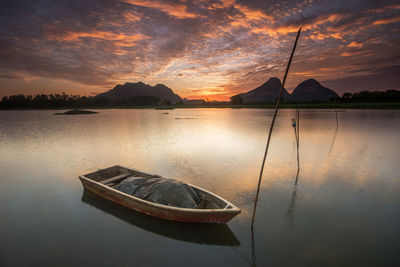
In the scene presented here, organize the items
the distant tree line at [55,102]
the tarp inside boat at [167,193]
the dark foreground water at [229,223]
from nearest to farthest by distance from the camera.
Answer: the dark foreground water at [229,223]
the tarp inside boat at [167,193]
the distant tree line at [55,102]

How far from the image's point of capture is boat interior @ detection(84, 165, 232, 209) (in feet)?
18.5

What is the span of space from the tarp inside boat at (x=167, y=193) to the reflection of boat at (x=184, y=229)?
0.68 meters

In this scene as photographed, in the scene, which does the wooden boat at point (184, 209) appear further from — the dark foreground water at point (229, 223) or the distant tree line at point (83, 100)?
the distant tree line at point (83, 100)

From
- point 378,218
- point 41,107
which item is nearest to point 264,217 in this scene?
point 378,218

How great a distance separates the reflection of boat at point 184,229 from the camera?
515cm

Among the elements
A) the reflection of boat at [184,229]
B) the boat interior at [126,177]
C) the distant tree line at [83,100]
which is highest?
the distant tree line at [83,100]

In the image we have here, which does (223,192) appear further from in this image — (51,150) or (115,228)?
(51,150)

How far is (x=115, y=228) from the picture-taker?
19.0 feet

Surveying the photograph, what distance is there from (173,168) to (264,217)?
627 cm

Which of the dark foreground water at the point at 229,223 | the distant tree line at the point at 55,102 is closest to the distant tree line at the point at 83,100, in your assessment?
the distant tree line at the point at 55,102

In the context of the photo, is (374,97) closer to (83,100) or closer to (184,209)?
(184,209)

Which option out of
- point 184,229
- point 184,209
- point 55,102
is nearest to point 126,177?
point 184,229

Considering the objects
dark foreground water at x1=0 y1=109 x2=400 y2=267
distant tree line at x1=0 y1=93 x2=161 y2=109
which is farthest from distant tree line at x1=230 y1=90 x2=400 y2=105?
distant tree line at x1=0 y1=93 x2=161 y2=109

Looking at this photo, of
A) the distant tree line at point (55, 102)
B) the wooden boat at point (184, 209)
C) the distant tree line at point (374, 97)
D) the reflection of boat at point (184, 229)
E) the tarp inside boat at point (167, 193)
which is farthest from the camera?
the distant tree line at point (55, 102)
